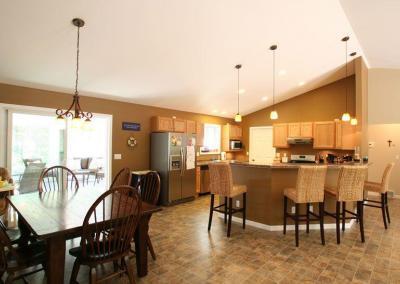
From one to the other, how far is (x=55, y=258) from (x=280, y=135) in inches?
261

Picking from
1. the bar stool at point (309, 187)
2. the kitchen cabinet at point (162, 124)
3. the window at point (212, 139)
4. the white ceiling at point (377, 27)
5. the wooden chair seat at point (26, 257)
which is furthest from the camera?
the window at point (212, 139)

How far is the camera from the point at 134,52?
12.1 ft

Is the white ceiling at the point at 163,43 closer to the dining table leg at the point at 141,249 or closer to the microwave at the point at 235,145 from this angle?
the dining table leg at the point at 141,249

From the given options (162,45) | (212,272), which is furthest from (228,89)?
(212,272)

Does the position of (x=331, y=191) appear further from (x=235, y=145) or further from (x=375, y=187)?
(x=235, y=145)

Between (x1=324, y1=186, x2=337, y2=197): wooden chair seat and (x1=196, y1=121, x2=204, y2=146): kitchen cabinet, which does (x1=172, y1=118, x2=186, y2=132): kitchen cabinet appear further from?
(x1=324, y1=186, x2=337, y2=197): wooden chair seat

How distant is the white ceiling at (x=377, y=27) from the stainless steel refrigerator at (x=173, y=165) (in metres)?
4.07

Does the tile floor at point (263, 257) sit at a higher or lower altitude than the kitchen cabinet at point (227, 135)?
lower

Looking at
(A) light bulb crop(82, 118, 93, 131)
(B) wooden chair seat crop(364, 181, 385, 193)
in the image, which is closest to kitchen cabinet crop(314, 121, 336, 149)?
(B) wooden chair seat crop(364, 181, 385, 193)

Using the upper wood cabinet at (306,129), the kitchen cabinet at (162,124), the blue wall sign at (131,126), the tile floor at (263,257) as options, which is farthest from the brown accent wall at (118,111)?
the upper wood cabinet at (306,129)

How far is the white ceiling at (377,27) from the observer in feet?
11.5

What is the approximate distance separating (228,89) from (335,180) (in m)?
3.25

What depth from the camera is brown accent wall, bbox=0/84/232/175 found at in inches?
157

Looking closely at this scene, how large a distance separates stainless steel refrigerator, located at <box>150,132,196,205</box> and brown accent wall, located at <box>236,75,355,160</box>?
342cm
